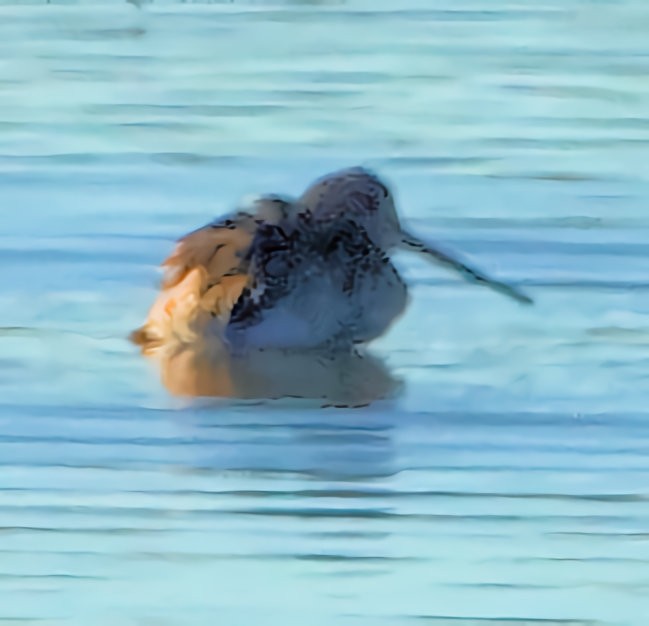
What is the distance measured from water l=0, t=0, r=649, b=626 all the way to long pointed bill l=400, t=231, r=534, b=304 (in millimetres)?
38

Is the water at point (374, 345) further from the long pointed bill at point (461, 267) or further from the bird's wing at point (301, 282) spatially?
the bird's wing at point (301, 282)

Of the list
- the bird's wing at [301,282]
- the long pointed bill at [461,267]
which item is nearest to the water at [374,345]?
the long pointed bill at [461,267]

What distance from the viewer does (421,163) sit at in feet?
19.8

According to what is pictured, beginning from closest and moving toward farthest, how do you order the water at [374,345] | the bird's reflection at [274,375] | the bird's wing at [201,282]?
the water at [374,345] < the bird's reflection at [274,375] < the bird's wing at [201,282]

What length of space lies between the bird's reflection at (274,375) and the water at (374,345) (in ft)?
0.18

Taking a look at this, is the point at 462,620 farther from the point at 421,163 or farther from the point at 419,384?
the point at 421,163

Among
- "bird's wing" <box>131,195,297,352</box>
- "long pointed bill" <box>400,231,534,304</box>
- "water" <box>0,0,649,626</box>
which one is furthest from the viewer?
"long pointed bill" <box>400,231,534,304</box>

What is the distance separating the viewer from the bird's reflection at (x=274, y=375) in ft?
14.6

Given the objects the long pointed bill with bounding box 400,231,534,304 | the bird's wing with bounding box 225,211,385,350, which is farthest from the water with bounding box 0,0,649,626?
the bird's wing with bounding box 225,211,385,350

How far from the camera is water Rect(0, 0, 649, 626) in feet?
11.8

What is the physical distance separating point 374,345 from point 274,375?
31cm

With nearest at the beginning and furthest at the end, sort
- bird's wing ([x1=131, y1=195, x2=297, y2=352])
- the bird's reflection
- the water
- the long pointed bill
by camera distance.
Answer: the water
the bird's reflection
bird's wing ([x1=131, y1=195, x2=297, y2=352])
the long pointed bill

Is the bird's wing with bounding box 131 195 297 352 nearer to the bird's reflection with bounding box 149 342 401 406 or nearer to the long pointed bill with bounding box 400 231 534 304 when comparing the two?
the bird's reflection with bounding box 149 342 401 406

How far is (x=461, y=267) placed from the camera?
5070 millimetres
